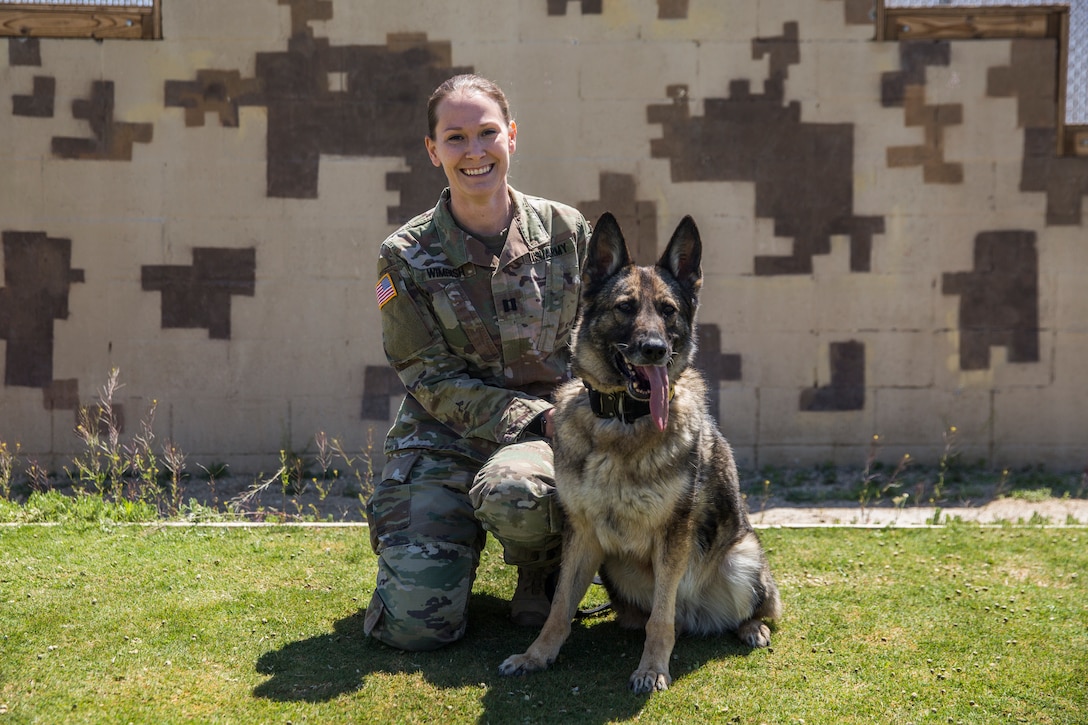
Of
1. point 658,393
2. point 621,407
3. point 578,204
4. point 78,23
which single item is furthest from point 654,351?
point 78,23

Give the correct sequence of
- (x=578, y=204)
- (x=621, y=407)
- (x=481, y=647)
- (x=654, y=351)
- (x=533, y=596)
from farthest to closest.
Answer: (x=578, y=204)
(x=533, y=596)
(x=481, y=647)
(x=621, y=407)
(x=654, y=351)

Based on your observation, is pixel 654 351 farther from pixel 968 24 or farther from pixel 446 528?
pixel 968 24

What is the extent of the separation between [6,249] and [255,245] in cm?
193

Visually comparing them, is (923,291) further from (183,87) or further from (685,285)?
(183,87)

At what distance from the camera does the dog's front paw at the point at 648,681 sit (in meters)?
3.50

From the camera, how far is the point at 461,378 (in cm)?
418

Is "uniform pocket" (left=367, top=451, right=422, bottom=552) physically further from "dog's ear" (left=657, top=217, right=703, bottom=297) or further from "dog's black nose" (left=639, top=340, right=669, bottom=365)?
"dog's ear" (left=657, top=217, right=703, bottom=297)

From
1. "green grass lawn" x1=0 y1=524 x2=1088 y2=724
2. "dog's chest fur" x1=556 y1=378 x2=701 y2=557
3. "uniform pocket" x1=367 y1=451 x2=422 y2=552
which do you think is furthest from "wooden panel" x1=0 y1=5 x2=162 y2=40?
"dog's chest fur" x1=556 y1=378 x2=701 y2=557

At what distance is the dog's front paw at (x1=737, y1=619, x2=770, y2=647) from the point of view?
12.9 feet

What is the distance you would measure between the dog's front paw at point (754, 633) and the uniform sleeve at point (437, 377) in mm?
1276

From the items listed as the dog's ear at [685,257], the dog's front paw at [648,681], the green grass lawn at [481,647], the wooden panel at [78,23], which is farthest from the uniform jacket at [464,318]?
the wooden panel at [78,23]

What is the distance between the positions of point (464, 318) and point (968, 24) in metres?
5.55

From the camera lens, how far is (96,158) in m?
7.43

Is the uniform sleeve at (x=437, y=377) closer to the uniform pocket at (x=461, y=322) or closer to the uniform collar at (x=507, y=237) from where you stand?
the uniform pocket at (x=461, y=322)
